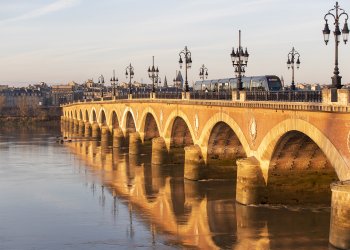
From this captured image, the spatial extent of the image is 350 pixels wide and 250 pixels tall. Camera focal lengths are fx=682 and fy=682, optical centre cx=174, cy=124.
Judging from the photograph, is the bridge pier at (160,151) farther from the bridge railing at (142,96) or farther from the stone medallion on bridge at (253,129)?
the stone medallion on bridge at (253,129)

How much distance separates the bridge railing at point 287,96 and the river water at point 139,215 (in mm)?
5483

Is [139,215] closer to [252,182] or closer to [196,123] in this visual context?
[252,182]

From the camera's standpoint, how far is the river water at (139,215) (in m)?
28.5

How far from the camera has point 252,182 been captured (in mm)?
34469

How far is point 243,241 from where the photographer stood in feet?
92.7

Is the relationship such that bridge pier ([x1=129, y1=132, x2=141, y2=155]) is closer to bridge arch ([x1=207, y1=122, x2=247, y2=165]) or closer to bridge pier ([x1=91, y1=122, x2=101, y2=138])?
bridge arch ([x1=207, y1=122, x2=247, y2=165])

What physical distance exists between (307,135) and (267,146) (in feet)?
13.8

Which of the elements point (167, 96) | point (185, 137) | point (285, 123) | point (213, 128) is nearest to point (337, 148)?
point (285, 123)

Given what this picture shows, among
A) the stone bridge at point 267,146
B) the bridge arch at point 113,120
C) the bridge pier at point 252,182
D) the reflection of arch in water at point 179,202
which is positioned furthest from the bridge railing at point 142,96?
the bridge pier at point 252,182

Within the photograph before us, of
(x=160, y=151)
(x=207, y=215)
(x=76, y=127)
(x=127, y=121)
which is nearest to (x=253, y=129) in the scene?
(x=207, y=215)

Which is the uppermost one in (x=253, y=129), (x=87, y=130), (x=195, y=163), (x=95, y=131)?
(x=253, y=129)

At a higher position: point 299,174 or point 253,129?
point 253,129

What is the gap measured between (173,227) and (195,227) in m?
1.01

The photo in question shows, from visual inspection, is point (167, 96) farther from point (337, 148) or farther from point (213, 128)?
point (337, 148)
